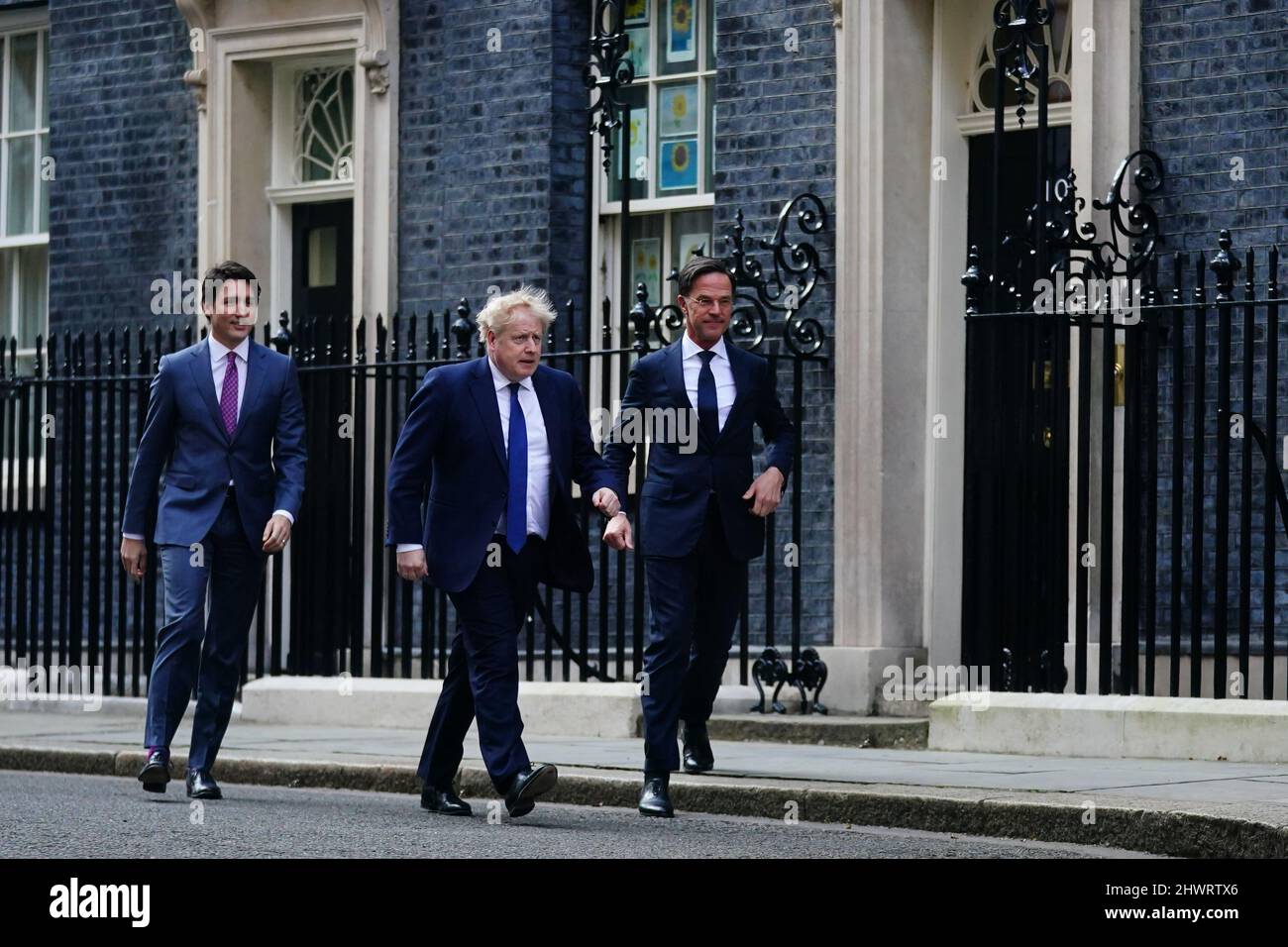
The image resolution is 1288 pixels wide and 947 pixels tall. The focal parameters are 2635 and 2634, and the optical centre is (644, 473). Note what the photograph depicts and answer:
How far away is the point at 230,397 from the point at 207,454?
0.81 feet

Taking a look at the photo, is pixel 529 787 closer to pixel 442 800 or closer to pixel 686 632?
pixel 442 800

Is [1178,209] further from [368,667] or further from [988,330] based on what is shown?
[368,667]

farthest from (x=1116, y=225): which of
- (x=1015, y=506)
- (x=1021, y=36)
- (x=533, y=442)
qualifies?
(x=533, y=442)

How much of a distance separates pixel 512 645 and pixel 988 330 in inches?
124

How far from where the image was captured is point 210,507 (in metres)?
9.58

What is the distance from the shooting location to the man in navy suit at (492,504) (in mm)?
8766

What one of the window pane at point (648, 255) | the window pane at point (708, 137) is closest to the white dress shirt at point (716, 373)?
the window pane at point (708, 137)

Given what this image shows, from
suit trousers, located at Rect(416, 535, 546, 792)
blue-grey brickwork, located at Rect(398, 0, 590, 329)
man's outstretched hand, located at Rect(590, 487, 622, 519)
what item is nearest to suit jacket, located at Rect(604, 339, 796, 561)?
man's outstretched hand, located at Rect(590, 487, 622, 519)

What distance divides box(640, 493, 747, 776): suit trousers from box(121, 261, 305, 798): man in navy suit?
1462 mm

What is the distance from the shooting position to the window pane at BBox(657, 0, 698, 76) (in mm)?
13977

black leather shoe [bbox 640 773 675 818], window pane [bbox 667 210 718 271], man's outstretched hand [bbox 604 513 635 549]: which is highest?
window pane [bbox 667 210 718 271]

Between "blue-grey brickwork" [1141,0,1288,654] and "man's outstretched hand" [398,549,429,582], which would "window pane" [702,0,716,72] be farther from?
"man's outstretched hand" [398,549,429,582]
